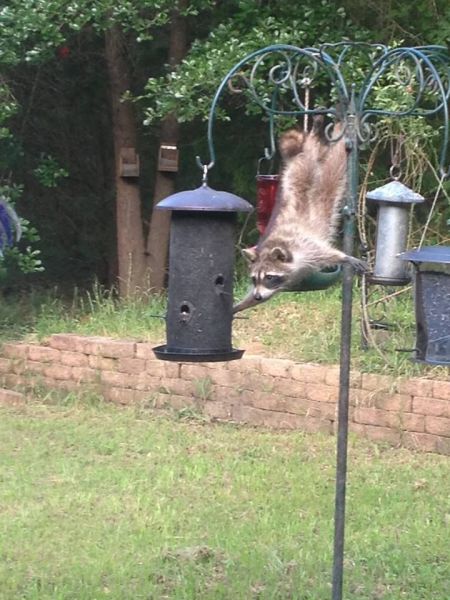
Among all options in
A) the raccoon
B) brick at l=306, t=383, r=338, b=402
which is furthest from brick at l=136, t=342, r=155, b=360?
the raccoon

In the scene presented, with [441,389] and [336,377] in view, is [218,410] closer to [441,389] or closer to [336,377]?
[336,377]

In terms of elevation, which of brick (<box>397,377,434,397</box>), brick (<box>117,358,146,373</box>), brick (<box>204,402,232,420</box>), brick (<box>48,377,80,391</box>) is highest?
brick (<box>397,377,434,397</box>)

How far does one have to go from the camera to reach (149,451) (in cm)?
765

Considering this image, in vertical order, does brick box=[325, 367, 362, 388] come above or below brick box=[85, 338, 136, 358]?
above

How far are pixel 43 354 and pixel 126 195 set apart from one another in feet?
7.32

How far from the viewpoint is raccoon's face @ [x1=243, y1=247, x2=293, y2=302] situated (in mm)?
4262

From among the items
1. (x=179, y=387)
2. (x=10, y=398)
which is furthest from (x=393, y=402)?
(x=10, y=398)

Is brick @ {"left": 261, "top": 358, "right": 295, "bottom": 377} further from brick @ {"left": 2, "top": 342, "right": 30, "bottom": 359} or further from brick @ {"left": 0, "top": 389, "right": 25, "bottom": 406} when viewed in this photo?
brick @ {"left": 2, "top": 342, "right": 30, "bottom": 359}

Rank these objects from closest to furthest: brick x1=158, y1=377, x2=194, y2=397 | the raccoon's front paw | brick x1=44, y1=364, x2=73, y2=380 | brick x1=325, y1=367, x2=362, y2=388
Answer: the raccoon's front paw < brick x1=325, y1=367, x2=362, y2=388 < brick x1=158, y1=377, x2=194, y2=397 < brick x1=44, y1=364, x2=73, y2=380

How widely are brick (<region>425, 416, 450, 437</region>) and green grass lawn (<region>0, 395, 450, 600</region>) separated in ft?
0.69

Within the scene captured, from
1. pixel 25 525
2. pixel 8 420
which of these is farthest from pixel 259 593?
pixel 8 420

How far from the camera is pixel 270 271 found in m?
4.29

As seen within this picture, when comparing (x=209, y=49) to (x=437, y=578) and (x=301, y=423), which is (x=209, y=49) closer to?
(x=301, y=423)

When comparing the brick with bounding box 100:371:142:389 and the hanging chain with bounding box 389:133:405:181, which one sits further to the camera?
the brick with bounding box 100:371:142:389
